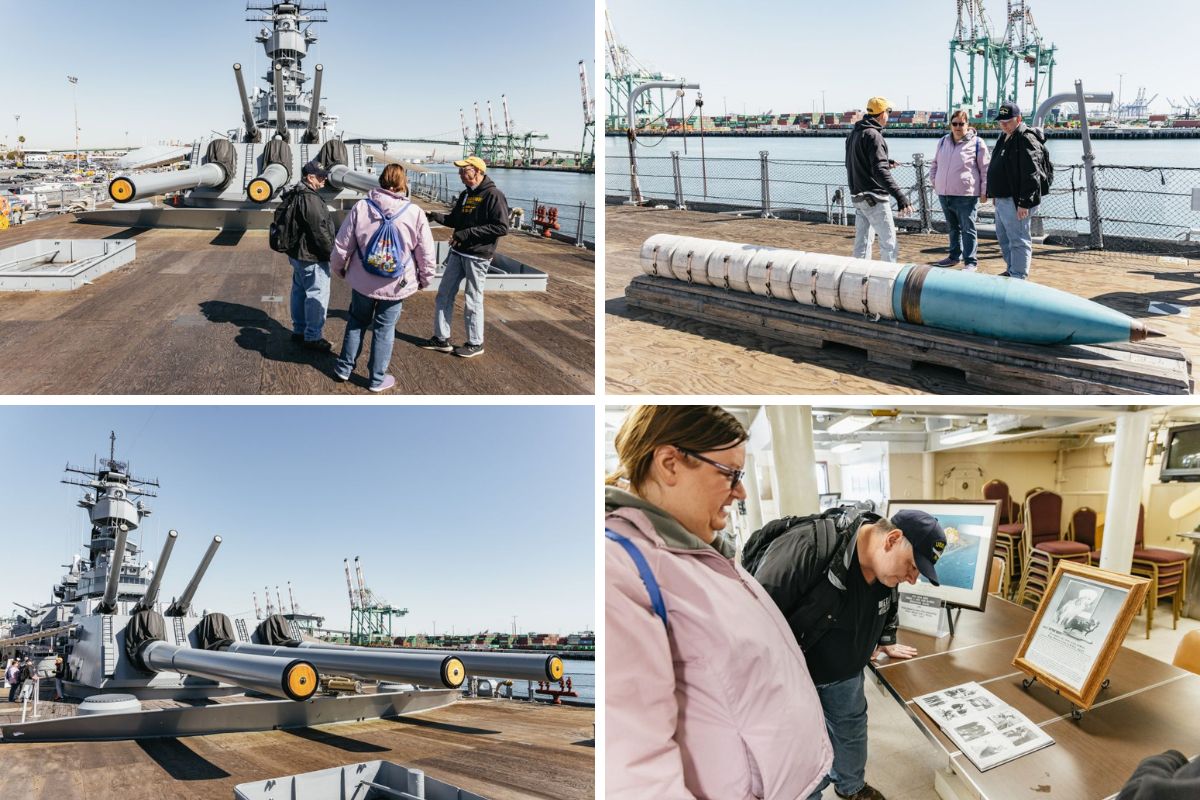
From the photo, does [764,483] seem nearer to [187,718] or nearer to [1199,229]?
[187,718]

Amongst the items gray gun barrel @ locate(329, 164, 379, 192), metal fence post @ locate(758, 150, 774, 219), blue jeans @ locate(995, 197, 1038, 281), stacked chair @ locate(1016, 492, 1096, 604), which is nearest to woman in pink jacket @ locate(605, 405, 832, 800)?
stacked chair @ locate(1016, 492, 1096, 604)

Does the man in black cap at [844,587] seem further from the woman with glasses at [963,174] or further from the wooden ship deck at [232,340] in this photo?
the woman with glasses at [963,174]

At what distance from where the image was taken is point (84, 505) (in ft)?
27.5

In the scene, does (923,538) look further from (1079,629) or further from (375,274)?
(375,274)

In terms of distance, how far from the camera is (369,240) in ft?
11.3

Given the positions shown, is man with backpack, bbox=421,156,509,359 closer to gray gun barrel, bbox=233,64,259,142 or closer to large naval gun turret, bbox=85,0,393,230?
large naval gun turret, bbox=85,0,393,230

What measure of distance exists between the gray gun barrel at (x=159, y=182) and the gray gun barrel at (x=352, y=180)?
121cm

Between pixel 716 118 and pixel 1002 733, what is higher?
pixel 716 118

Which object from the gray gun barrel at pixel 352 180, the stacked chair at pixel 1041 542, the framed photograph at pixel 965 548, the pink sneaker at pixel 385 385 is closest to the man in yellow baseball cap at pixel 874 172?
the stacked chair at pixel 1041 542

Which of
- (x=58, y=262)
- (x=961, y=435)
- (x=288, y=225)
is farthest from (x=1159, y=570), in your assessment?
(x=58, y=262)

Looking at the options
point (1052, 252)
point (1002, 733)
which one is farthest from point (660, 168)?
point (1002, 733)

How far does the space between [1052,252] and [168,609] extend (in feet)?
27.0

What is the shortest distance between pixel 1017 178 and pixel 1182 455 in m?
2.15

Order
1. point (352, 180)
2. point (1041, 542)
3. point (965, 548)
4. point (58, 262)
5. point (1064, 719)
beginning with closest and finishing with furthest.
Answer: point (1064, 719), point (965, 548), point (1041, 542), point (58, 262), point (352, 180)
